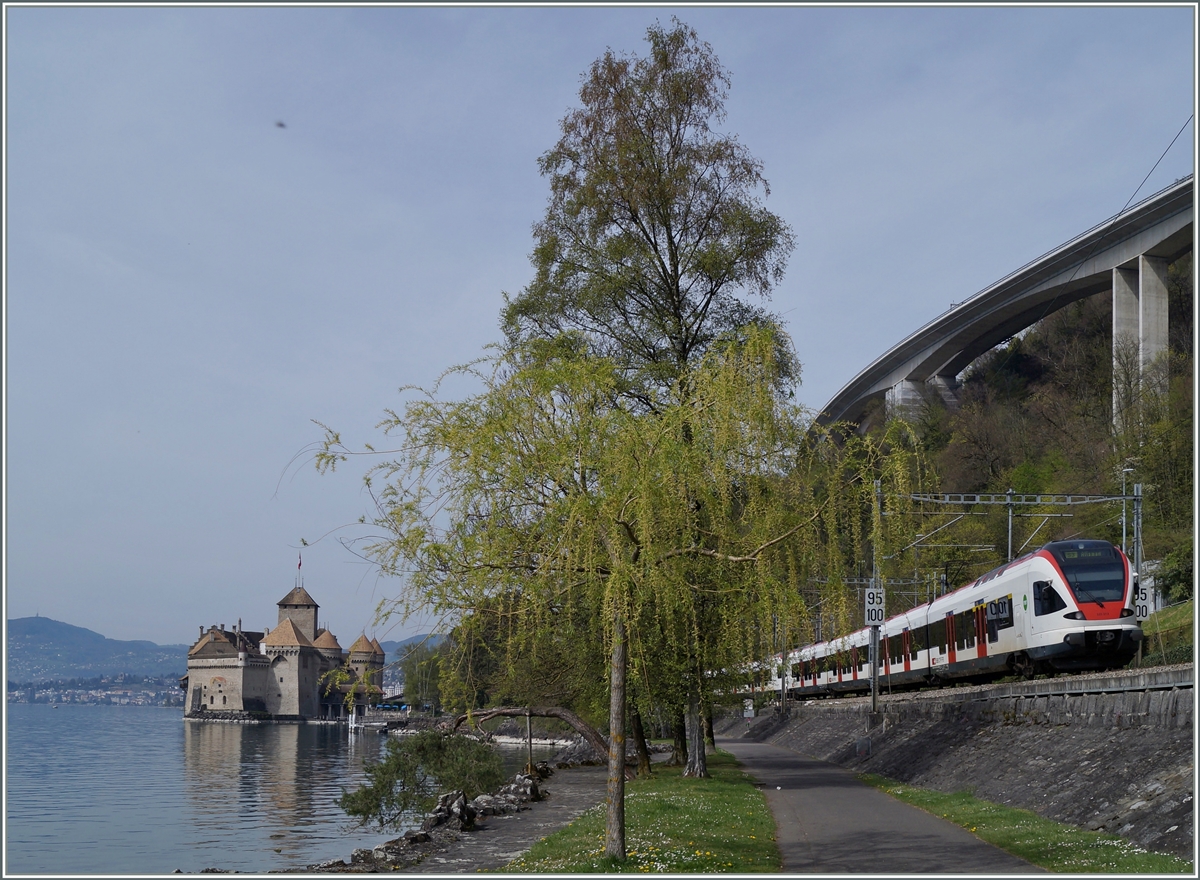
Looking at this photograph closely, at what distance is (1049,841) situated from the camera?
44.1ft

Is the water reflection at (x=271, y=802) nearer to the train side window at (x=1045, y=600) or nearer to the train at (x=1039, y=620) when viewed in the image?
the train at (x=1039, y=620)

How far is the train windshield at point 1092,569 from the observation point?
Answer: 25.2 m

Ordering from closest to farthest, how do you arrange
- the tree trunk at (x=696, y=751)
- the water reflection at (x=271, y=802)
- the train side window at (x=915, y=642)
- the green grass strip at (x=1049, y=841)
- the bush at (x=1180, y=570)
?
the green grass strip at (x=1049, y=841) → the tree trunk at (x=696, y=751) → the water reflection at (x=271, y=802) → the train side window at (x=915, y=642) → the bush at (x=1180, y=570)

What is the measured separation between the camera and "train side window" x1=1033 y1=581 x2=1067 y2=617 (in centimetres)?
2556

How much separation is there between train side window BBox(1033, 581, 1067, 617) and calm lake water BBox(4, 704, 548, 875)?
16.6m

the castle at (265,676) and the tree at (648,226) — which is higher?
the tree at (648,226)

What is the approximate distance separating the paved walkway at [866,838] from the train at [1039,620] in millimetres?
2604

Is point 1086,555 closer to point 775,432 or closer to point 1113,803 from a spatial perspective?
point 1113,803

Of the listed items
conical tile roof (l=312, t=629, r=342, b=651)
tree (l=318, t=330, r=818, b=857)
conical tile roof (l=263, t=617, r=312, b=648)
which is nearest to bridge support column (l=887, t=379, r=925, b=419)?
tree (l=318, t=330, r=818, b=857)

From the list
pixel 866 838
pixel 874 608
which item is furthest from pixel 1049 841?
pixel 874 608

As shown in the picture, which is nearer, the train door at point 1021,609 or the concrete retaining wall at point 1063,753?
the concrete retaining wall at point 1063,753

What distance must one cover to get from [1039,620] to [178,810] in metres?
30.0

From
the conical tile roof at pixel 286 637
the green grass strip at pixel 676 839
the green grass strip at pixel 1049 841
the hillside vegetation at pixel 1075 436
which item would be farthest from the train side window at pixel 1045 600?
the conical tile roof at pixel 286 637

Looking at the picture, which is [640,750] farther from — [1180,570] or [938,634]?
[1180,570]
